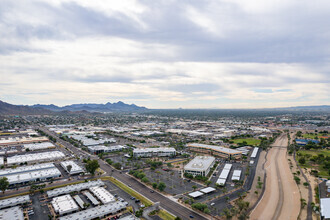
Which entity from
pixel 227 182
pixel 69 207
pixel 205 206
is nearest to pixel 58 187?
pixel 69 207

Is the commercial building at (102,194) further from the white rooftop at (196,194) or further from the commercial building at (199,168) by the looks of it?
the commercial building at (199,168)

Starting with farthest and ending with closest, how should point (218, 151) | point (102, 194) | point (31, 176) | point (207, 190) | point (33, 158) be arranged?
point (218, 151) < point (33, 158) < point (31, 176) < point (207, 190) < point (102, 194)

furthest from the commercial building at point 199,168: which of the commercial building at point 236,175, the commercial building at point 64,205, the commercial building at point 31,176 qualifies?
the commercial building at point 31,176

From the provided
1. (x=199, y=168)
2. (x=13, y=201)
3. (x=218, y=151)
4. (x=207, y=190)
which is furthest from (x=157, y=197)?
(x=218, y=151)

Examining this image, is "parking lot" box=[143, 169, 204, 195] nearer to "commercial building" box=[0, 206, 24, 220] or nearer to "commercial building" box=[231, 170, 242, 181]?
"commercial building" box=[231, 170, 242, 181]

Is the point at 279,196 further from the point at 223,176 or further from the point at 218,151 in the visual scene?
the point at 218,151

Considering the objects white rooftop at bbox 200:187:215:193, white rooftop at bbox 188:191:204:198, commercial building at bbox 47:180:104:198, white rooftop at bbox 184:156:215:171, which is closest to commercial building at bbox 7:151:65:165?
commercial building at bbox 47:180:104:198
